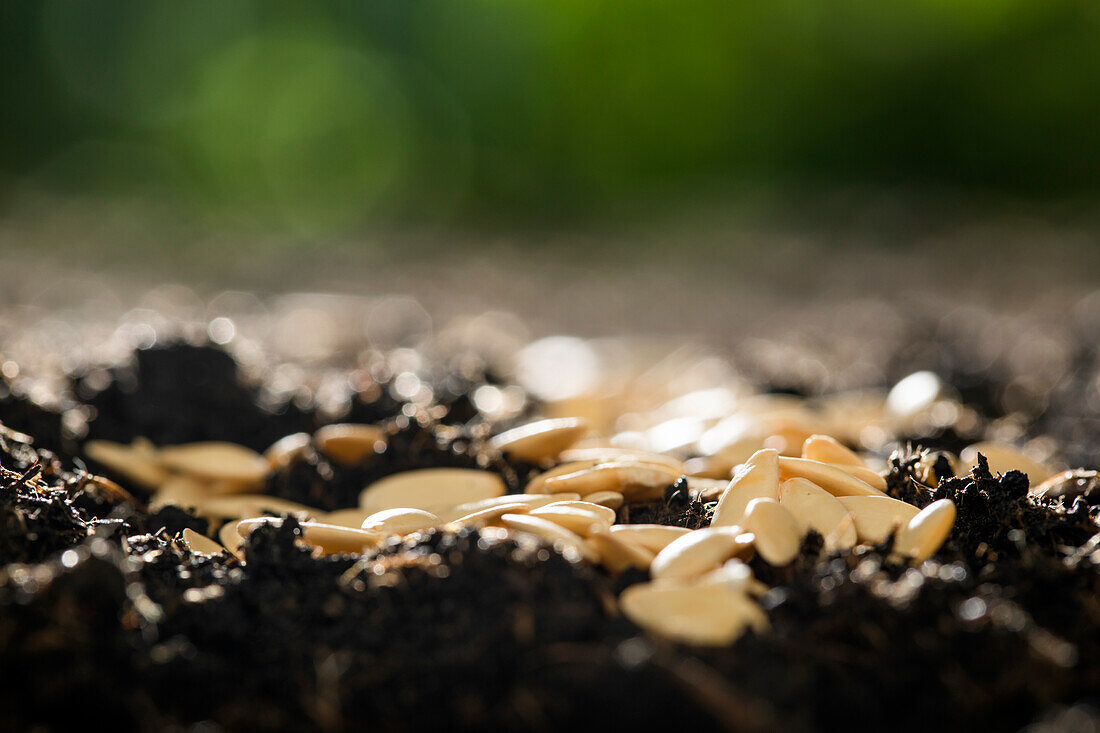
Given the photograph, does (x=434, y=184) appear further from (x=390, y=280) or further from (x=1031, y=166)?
(x=1031, y=166)

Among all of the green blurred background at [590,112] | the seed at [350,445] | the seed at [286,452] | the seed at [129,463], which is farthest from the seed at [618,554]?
the green blurred background at [590,112]

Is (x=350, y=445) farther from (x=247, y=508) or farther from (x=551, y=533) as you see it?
(x=551, y=533)

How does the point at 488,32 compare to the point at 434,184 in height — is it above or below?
above

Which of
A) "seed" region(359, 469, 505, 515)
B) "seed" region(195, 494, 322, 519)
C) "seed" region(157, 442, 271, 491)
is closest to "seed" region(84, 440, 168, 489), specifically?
"seed" region(157, 442, 271, 491)

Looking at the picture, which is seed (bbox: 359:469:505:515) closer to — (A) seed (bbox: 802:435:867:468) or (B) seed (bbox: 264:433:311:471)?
(B) seed (bbox: 264:433:311:471)

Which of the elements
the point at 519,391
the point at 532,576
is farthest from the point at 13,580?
the point at 519,391
